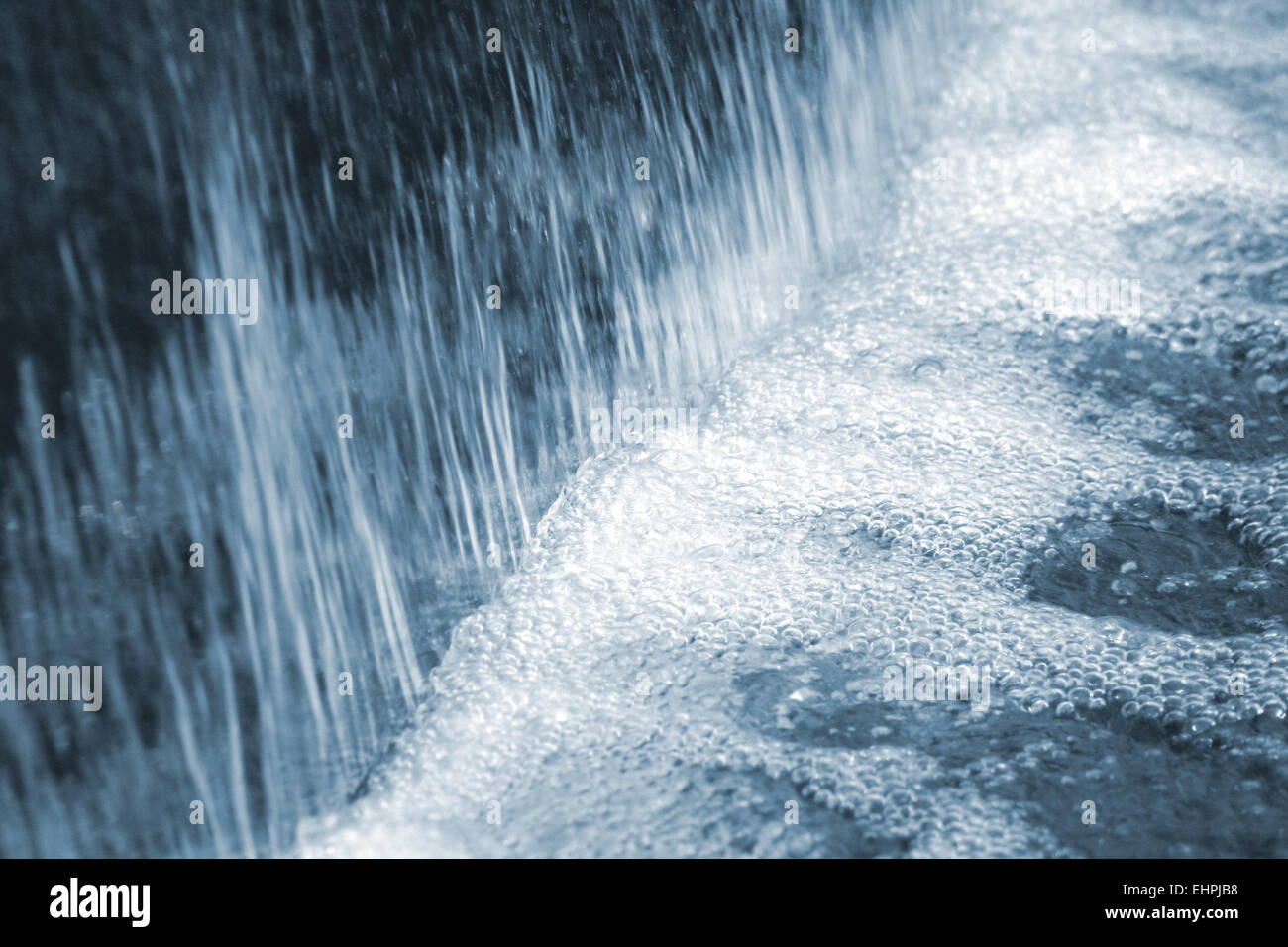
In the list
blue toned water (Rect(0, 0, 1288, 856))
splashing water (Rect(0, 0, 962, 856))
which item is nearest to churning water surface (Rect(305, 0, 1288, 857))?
blue toned water (Rect(0, 0, 1288, 856))

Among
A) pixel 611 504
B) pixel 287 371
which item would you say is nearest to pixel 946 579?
pixel 611 504

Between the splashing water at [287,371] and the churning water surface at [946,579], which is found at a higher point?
the splashing water at [287,371]

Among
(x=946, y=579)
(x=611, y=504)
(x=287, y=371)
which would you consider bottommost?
(x=946, y=579)

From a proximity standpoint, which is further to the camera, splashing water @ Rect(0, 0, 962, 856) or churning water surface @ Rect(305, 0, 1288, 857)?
splashing water @ Rect(0, 0, 962, 856)

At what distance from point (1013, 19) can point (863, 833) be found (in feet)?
14.9

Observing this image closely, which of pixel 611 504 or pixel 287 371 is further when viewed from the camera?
pixel 611 504

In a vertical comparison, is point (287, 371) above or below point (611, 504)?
above

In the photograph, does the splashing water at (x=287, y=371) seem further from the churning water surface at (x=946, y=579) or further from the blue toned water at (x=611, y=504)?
the churning water surface at (x=946, y=579)

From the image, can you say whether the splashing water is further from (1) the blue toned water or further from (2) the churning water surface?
(2) the churning water surface

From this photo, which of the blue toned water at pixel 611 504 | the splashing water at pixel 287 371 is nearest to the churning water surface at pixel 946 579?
the blue toned water at pixel 611 504

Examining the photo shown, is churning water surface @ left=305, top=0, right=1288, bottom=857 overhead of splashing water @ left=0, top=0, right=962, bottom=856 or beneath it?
beneath

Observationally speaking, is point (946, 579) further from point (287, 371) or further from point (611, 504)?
point (287, 371)
